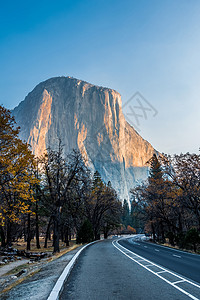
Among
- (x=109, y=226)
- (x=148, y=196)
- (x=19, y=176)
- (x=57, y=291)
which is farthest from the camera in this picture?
(x=109, y=226)

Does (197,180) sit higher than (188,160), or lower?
lower

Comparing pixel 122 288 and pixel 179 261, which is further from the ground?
pixel 122 288

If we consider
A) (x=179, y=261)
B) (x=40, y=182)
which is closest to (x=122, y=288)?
(x=179, y=261)

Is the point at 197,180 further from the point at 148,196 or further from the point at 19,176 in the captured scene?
the point at 19,176

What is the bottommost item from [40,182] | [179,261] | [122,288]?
[179,261]

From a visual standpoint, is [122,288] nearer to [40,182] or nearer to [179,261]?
[179,261]

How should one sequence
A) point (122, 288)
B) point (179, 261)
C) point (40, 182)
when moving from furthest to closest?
point (40, 182) < point (179, 261) < point (122, 288)

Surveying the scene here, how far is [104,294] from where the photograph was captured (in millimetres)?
5246

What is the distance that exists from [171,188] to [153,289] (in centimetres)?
2424

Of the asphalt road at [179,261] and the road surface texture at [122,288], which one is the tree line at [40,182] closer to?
the road surface texture at [122,288]

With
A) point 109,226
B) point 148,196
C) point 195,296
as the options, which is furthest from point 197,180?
point 109,226

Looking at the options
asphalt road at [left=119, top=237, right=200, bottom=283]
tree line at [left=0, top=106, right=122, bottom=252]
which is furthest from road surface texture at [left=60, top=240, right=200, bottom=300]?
tree line at [left=0, top=106, right=122, bottom=252]

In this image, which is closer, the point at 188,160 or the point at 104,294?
the point at 104,294

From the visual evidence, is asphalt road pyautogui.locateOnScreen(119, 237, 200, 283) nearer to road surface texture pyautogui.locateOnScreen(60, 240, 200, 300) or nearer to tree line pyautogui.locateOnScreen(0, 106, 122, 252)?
road surface texture pyautogui.locateOnScreen(60, 240, 200, 300)
